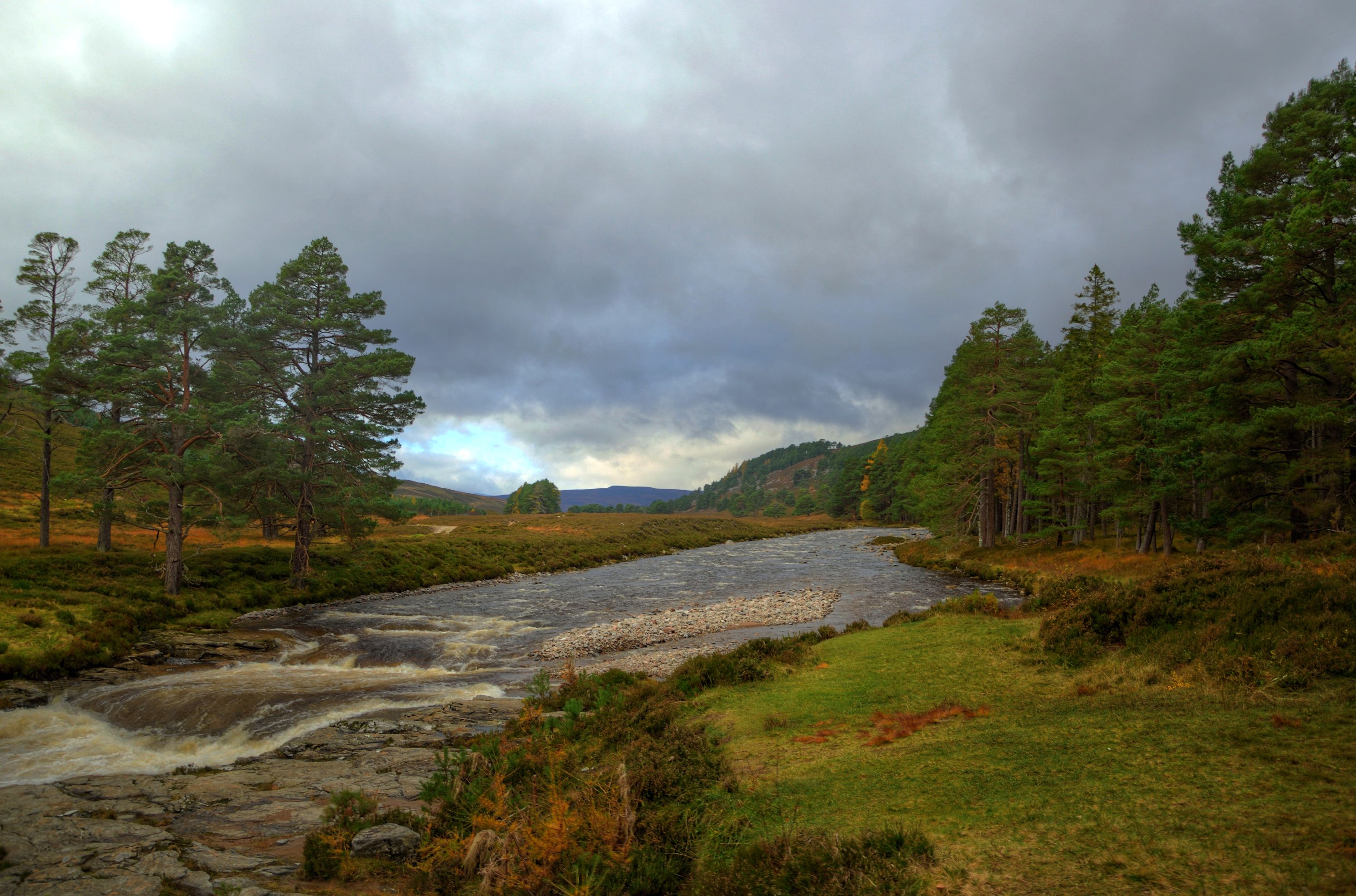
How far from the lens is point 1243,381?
919 inches

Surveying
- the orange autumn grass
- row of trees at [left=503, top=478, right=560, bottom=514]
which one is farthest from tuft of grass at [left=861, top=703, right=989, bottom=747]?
row of trees at [left=503, top=478, right=560, bottom=514]

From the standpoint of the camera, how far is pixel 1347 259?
20.2 meters

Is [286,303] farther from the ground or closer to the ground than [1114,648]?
farther from the ground

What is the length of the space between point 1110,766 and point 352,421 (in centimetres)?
3532

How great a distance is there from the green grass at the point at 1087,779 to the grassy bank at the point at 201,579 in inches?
809

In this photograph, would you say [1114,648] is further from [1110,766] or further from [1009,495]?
[1009,495]

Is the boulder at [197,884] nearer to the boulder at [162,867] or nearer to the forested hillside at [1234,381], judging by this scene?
the boulder at [162,867]

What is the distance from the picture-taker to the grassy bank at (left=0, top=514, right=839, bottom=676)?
17812 millimetres

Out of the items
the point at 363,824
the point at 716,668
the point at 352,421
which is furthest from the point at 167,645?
the point at 716,668

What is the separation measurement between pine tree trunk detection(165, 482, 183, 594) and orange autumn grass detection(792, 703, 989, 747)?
92.5ft

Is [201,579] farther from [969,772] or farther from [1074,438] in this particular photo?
[1074,438]

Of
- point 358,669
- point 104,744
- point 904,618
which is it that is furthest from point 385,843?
point 904,618

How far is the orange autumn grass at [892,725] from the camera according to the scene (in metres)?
8.48

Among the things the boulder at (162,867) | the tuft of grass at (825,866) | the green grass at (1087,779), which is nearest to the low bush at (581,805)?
the tuft of grass at (825,866)
